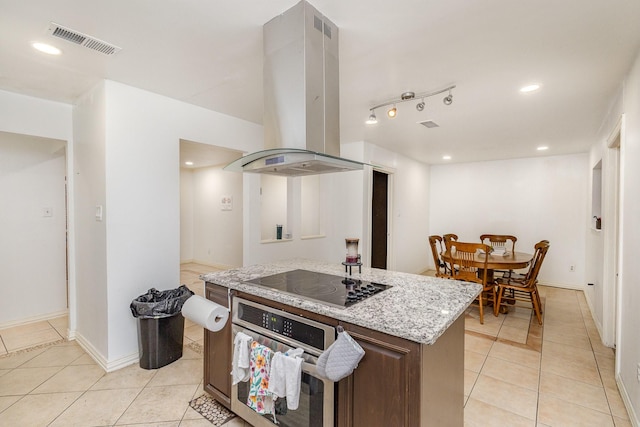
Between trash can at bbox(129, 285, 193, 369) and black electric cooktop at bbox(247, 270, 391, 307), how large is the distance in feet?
3.67

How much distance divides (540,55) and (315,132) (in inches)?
65.9

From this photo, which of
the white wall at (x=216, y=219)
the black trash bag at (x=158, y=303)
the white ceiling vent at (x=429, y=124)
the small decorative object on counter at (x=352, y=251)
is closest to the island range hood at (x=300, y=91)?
the small decorative object on counter at (x=352, y=251)

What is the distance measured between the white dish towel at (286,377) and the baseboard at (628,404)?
82.0 inches

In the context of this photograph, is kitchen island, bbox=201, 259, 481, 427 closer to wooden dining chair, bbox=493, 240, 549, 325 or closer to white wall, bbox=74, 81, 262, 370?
white wall, bbox=74, 81, 262, 370

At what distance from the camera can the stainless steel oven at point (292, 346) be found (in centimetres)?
138

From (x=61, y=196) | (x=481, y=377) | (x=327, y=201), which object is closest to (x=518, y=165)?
(x=327, y=201)

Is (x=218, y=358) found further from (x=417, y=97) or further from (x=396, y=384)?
(x=417, y=97)

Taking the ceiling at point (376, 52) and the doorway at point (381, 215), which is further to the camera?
the doorway at point (381, 215)

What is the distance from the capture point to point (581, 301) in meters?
4.49

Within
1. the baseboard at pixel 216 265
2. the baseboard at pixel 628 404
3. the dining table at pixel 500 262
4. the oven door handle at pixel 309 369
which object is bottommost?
the baseboard at pixel 628 404

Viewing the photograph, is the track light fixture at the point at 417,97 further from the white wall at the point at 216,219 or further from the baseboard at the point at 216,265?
the baseboard at the point at 216,265

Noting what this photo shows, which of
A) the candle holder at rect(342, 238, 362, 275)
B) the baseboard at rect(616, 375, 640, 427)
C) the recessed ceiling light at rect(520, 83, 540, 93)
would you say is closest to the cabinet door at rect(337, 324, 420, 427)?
the candle holder at rect(342, 238, 362, 275)

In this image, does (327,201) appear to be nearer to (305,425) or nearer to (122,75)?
(122,75)

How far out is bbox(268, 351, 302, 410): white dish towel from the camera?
1.38m
